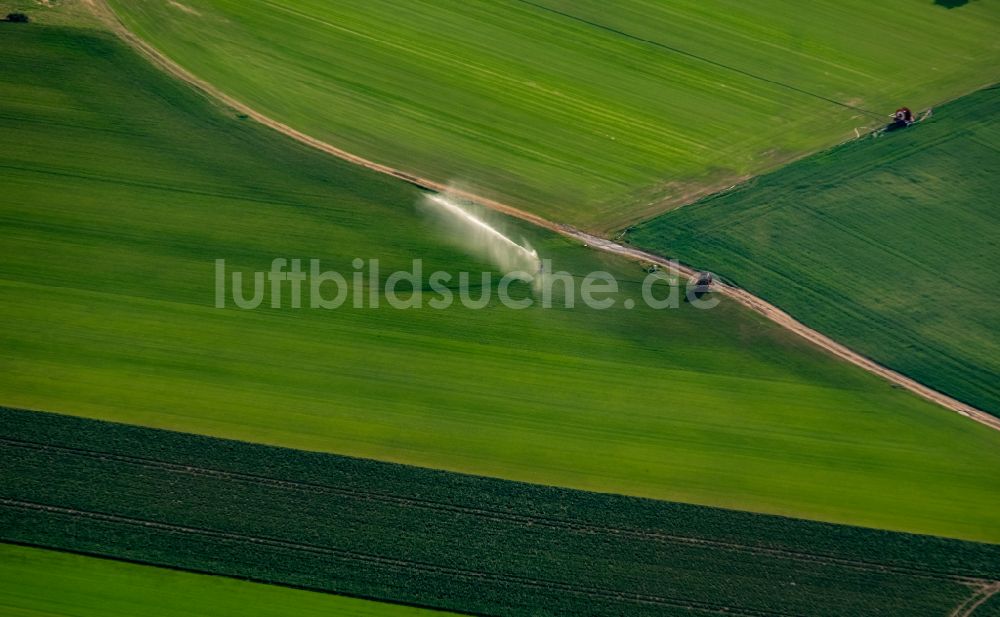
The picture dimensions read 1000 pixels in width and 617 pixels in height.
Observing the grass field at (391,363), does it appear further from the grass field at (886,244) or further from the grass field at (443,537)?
the grass field at (886,244)

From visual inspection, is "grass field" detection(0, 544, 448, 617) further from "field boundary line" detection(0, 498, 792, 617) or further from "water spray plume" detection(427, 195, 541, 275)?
"water spray plume" detection(427, 195, 541, 275)

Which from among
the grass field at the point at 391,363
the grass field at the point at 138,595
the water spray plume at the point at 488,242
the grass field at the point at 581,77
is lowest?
the grass field at the point at 138,595

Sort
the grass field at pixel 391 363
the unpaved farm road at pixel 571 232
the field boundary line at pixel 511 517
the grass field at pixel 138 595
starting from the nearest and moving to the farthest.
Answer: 1. the grass field at pixel 138 595
2. the field boundary line at pixel 511 517
3. the grass field at pixel 391 363
4. the unpaved farm road at pixel 571 232

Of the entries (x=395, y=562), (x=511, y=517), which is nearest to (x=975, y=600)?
(x=511, y=517)

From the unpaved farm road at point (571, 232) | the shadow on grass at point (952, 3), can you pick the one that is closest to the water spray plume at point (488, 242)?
the unpaved farm road at point (571, 232)

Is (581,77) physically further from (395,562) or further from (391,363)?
(395,562)

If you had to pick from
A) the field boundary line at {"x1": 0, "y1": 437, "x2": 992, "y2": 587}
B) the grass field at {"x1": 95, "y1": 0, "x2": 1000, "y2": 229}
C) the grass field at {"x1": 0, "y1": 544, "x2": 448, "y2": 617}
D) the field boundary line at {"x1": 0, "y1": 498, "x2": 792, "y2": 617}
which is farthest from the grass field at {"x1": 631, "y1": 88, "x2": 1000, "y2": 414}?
the grass field at {"x1": 0, "y1": 544, "x2": 448, "y2": 617}
